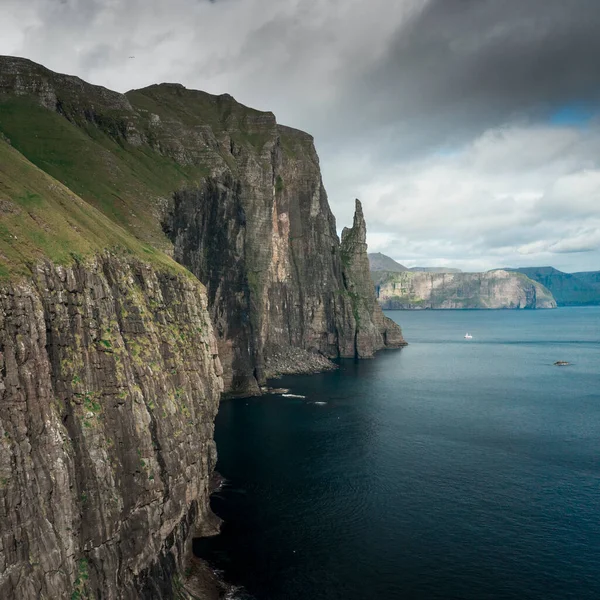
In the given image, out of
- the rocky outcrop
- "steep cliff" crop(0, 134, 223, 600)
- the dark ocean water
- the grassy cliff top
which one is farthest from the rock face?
the rocky outcrop

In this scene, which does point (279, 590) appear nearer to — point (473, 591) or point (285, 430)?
point (473, 591)

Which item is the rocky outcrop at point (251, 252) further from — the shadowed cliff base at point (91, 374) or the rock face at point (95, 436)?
the rock face at point (95, 436)

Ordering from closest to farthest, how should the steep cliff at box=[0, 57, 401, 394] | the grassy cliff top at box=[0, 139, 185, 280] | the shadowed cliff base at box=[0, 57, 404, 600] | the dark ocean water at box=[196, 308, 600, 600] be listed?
the shadowed cliff base at box=[0, 57, 404, 600] → the grassy cliff top at box=[0, 139, 185, 280] → the dark ocean water at box=[196, 308, 600, 600] → the steep cliff at box=[0, 57, 401, 394]

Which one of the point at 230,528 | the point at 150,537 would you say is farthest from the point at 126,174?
the point at 150,537

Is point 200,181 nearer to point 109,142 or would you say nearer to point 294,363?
point 109,142

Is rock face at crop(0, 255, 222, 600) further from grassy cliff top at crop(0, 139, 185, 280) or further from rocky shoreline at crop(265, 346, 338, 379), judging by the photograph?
rocky shoreline at crop(265, 346, 338, 379)

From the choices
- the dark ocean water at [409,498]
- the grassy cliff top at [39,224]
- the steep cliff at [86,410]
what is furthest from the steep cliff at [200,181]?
the steep cliff at [86,410]
